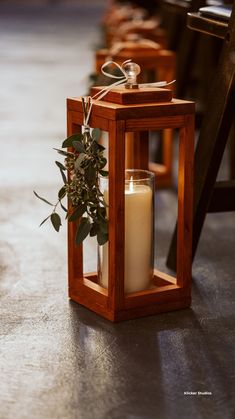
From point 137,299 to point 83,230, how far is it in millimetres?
177

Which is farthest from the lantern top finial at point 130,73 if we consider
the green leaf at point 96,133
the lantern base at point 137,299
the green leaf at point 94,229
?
the lantern base at point 137,299

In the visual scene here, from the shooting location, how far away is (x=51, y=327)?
181 cm

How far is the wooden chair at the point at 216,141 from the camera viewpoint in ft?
6.70

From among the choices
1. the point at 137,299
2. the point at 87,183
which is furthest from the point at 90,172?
the point at 137,299

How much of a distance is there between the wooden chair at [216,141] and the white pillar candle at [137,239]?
0.27 metres

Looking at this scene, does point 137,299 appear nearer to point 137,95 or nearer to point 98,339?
point 98,339

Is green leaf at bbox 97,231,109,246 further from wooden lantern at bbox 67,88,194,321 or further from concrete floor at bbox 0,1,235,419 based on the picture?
concrete floor at bbox 0,1,235,419

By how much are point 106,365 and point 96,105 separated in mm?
497

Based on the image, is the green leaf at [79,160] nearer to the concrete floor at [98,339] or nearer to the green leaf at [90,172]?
the green leaf at [90,172]

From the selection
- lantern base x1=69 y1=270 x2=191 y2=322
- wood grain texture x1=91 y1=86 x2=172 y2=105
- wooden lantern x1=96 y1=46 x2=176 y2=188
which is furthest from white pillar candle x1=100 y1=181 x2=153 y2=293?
wooden lantern x1=96 y1=46 x2=176 y2=188

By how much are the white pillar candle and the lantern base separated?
29 mm

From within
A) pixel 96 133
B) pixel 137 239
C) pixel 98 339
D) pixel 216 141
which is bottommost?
pixel 98 339

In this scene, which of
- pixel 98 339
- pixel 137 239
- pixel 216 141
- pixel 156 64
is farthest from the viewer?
pixel 156 64

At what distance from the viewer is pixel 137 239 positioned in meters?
1.85
